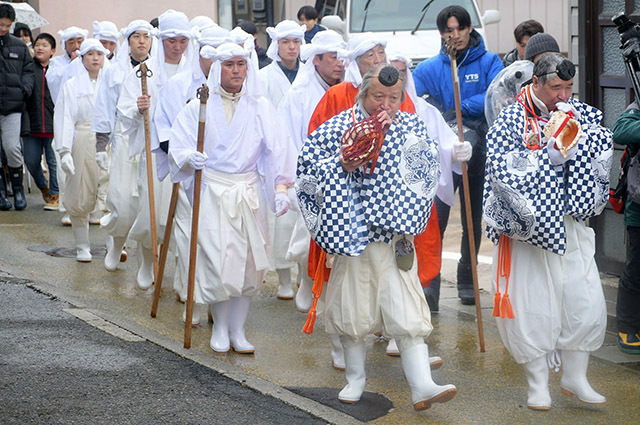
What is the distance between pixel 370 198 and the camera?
536 cm

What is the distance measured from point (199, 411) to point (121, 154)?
12.7 ft

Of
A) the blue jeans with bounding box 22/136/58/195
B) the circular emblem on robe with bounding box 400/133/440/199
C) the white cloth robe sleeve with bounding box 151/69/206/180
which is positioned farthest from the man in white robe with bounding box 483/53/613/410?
the blue jeans with bounding box 22/136/58/195

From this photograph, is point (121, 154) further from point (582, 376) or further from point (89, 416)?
point (582, 376)

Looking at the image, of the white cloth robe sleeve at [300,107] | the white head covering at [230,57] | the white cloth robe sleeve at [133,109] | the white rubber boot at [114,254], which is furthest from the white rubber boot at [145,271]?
the white head covering at [230,57]

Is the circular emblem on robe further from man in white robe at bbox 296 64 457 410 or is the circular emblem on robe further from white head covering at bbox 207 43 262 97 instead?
white head covering at bbox 207 43 262 97

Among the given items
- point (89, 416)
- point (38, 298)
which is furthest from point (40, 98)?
point (89, 416)

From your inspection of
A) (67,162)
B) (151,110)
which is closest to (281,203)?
(151,110)

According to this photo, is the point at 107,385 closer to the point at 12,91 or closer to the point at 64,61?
the point at 12,91

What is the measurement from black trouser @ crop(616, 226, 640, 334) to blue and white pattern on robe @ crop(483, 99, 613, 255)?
1166mm

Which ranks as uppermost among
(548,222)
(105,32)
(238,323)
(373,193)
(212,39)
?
(105,32)

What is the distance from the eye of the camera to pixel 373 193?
536cm

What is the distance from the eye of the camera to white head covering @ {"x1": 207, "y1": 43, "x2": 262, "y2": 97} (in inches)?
260

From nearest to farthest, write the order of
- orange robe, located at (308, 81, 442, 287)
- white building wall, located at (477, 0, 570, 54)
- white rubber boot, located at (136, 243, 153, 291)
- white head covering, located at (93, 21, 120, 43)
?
orange robe, located at (308, 81, 442, 287), white rubber boot, located at (136, 243, 153, 291), white head covering, located at (93, 21, 120, 43), white building wall, located at (477, 0, 570, 54)

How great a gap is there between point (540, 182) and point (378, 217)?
788 mm
